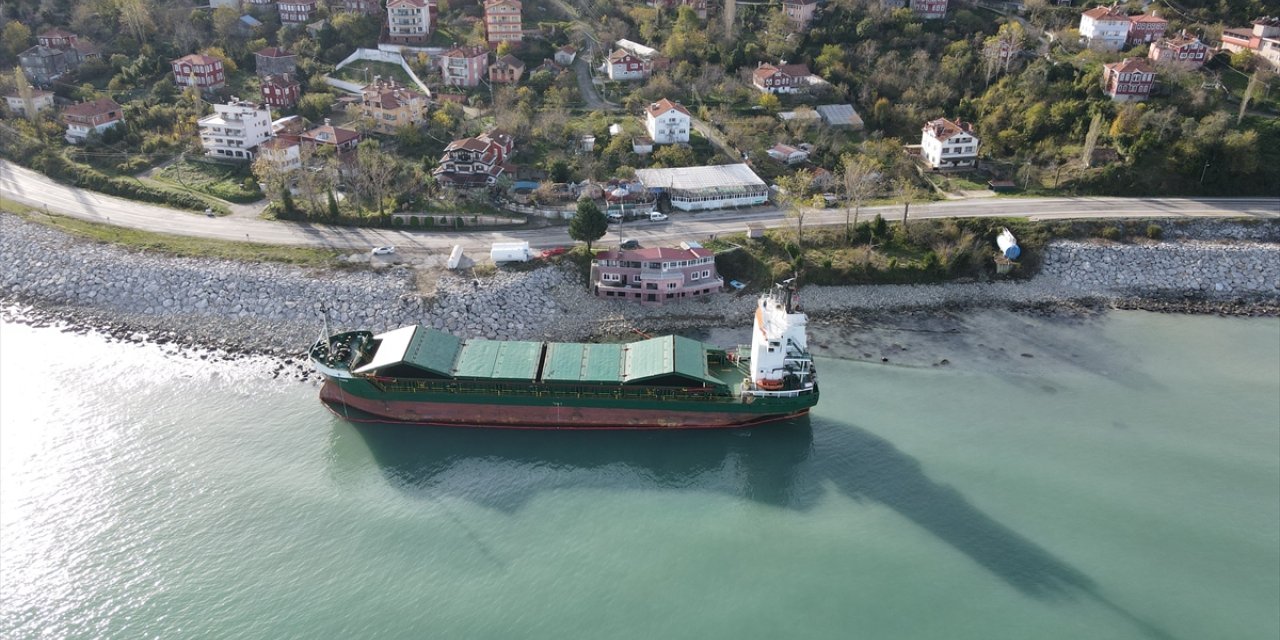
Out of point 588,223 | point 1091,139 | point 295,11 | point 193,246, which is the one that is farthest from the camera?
point 295,11

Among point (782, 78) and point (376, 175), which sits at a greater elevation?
point (782, 78)

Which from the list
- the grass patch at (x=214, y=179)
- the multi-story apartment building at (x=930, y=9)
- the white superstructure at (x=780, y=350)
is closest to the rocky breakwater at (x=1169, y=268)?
the white superstructure at (x=780, y=350)

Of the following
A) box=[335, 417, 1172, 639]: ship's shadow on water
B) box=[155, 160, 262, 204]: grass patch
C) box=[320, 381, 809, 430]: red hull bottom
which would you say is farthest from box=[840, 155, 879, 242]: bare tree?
box=[155, 160, 262, 204]: grass patch

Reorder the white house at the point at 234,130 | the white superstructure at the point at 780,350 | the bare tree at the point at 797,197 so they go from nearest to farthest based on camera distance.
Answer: the white superstructure at the point at 780,350 < the bare tree at the point at 797,197 < the white house at the point at 234,130

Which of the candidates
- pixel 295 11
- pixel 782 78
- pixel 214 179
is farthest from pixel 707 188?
pixel 295 11

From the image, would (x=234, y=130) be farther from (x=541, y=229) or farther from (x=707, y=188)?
(x=707, y=188)

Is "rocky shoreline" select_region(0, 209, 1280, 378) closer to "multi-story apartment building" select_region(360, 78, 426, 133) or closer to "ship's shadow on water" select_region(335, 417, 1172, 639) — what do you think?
"ship's shadow on water" select_region(335, 417, 1172, 639)

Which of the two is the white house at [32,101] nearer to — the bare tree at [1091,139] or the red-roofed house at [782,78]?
the red-roofed house at [782,78]
